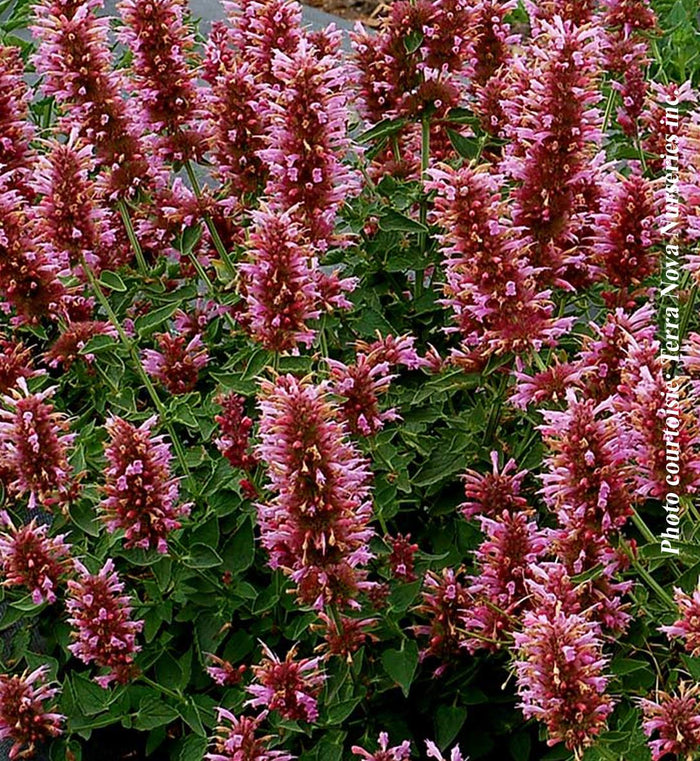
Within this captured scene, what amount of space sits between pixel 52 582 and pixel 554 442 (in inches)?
36.2

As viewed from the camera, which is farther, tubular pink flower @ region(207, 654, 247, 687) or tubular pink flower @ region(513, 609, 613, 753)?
tubular pink flower @ region(207, 654, 247, 687)

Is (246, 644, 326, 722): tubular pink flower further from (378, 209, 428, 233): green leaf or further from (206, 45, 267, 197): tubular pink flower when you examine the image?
(206, 45, 267, 197): tubular pink flower

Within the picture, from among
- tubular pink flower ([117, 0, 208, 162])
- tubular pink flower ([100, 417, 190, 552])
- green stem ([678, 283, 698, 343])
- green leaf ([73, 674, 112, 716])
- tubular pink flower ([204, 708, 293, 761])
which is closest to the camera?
tubular pink flower ([204, 708, 293, 761])

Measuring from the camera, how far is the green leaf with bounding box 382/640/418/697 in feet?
6.34

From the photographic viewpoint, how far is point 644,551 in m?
1.81

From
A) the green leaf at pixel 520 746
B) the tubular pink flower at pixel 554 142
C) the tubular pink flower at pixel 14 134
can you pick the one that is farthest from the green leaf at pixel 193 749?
the tubular pink flower at pixel 14 134

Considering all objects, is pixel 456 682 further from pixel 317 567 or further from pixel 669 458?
pixel 669 458

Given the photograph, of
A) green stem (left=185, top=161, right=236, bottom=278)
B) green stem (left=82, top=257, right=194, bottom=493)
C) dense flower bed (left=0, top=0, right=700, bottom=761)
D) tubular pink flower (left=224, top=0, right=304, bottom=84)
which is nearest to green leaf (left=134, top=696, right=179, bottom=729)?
dense flower bed (left=0, top=0, right=700, bottom=761)

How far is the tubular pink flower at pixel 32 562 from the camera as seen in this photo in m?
2.04

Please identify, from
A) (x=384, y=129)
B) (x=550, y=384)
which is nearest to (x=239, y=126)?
(x=384, y=129)

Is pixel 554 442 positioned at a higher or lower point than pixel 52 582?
higher

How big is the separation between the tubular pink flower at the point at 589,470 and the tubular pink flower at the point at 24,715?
97 centimetres

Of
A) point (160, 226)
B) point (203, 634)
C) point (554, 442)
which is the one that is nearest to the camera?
point (554, 442)

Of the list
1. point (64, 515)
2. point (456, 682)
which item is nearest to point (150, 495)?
point (64, 515)
